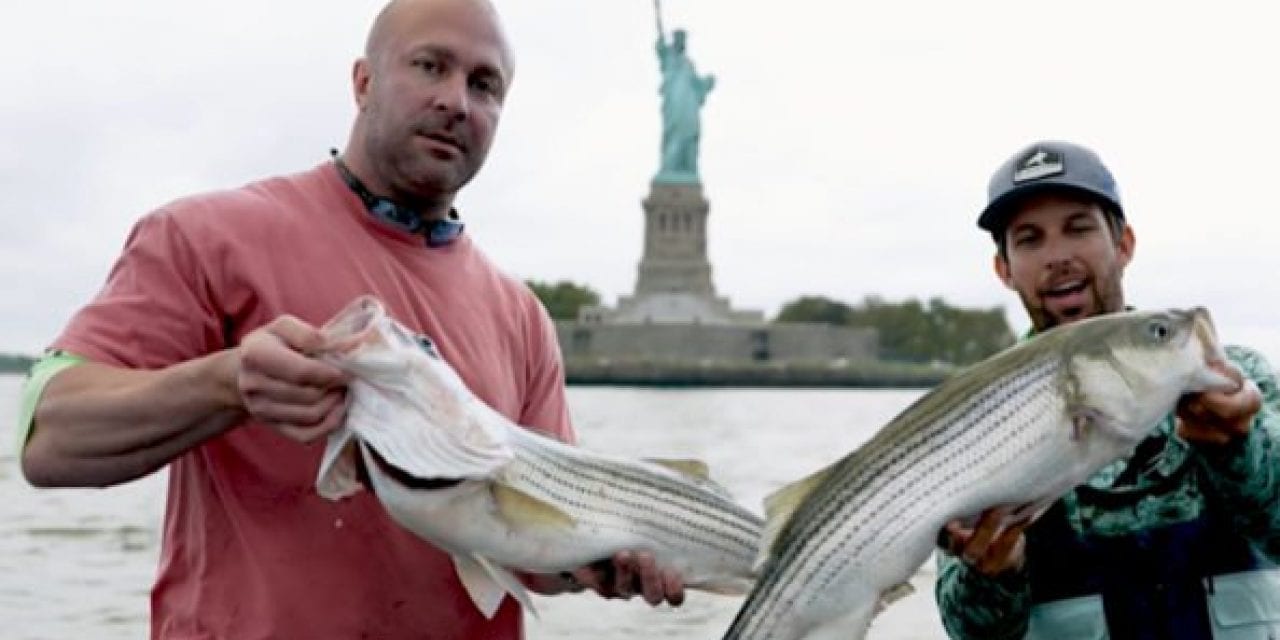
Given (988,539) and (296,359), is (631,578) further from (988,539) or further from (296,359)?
(296,359)

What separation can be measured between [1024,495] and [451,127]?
133cm

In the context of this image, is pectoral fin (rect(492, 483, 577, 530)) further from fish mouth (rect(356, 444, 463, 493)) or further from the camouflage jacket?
the camouflage jacket

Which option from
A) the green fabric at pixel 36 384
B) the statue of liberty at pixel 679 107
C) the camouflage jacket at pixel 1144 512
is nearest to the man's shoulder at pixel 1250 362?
the camouflage jacket at pixel 1144 512

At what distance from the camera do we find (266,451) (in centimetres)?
309

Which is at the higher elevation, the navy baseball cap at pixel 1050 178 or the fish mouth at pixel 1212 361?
the navy baseball cap at pixel 1050 178

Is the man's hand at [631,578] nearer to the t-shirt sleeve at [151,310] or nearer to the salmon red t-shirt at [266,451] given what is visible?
the salmon red t-shirt at [266,451]

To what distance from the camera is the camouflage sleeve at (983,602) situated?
3.51 m

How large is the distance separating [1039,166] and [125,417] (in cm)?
206

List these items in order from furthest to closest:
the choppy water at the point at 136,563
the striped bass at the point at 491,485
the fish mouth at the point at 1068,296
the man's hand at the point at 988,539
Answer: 1. the choppy water at the point at 136,563
2. the fish mouth at the point at 1068,296
3. the man's hand at the point at 988,539
4. the striped bass at the point at 491,485

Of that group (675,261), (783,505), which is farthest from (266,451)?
(675,261)

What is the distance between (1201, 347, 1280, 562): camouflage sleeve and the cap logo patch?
68 cm

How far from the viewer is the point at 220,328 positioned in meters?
3.10

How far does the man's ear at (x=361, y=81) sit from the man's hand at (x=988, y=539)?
4.79ft

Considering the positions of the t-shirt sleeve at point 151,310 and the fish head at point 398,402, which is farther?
the t-shirt sleeve at point 151,310
